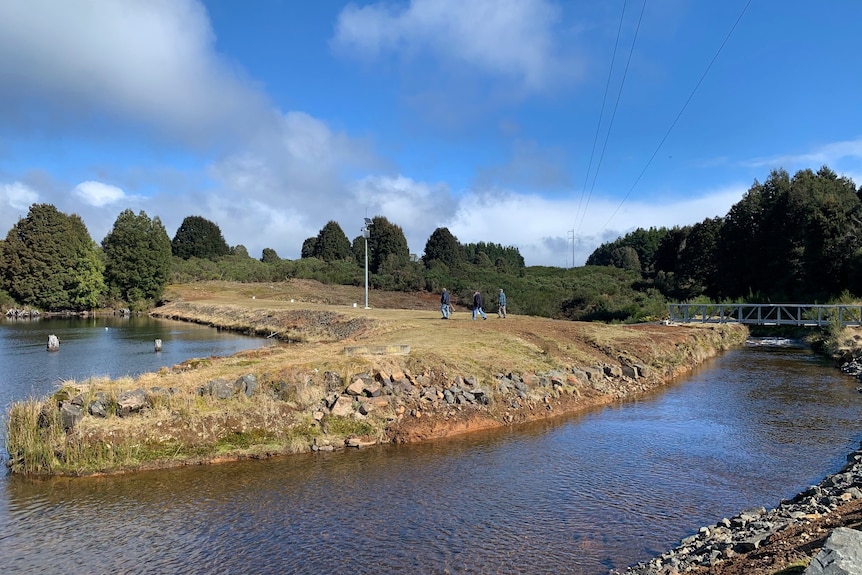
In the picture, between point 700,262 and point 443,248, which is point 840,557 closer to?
point 700,262

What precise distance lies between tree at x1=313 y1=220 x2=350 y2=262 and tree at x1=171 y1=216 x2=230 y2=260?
71.0 ft

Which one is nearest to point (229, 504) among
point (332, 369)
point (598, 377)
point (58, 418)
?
point (58, 418)

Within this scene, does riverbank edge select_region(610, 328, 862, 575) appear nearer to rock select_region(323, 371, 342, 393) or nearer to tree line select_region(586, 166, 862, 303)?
rock select_region(323, 371, 342, 393)

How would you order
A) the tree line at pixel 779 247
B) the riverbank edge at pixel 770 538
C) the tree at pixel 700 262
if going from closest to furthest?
the riverbank edge at pixel 770 538 → the tree line at pixel 779 247 → the tree at pixel 700 262

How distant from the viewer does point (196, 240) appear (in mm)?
114500

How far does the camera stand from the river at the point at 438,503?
9.16 meters

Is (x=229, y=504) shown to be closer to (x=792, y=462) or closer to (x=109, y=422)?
(x=109, y=422)

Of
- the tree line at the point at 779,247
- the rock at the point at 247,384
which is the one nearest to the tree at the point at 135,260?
the tree line at the point at 779,247

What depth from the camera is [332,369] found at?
57.1 ft

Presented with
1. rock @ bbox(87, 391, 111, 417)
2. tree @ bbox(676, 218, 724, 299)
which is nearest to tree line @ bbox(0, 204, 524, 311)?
tree @ bbox(676, 218, 724, 299)

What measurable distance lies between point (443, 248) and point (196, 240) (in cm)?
5028

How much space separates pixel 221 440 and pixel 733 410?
16442mm

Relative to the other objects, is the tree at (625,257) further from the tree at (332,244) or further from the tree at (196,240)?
the tree at (196,240)

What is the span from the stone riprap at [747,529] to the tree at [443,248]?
85.4 metres
